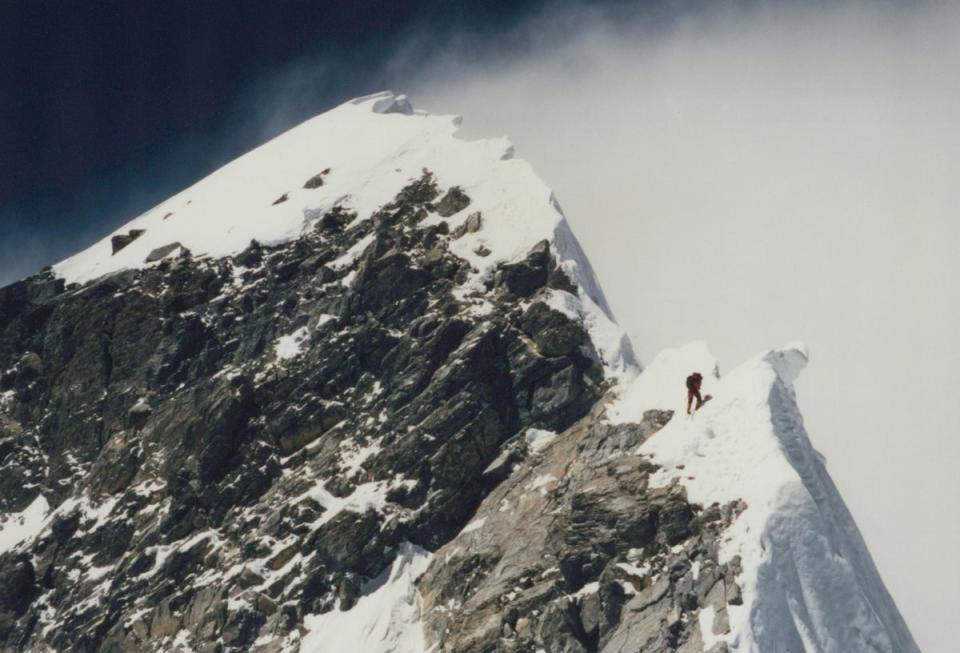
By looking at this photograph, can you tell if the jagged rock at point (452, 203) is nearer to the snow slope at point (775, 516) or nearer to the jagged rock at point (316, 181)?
the jagged rock at point (316, 181)

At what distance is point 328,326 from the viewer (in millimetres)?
48031

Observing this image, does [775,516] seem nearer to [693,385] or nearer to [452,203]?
[693,385]

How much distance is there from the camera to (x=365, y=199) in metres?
53.1

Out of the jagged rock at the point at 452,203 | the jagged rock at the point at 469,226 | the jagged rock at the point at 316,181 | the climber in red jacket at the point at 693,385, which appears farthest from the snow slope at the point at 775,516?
the jagged rock at the point at 316,181

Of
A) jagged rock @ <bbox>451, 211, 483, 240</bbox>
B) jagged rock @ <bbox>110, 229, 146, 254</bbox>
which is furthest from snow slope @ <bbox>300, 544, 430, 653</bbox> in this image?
jagged rock @ <bbox>110, 229, 146, 254</bbox>

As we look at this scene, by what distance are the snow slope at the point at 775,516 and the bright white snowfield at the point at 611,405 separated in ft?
0.15

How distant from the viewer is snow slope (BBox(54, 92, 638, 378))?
4750 centimetres

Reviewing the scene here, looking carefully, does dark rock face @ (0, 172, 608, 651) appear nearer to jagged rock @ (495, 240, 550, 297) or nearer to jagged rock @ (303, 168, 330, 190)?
jagged rock @ (495, 240, 550, 297)

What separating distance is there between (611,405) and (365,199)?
1886 centimetres

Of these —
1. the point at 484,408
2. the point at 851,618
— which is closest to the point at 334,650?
the point at 484,408

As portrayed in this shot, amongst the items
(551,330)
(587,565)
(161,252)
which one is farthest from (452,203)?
(587,565)

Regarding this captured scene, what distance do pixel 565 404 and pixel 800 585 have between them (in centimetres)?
1354

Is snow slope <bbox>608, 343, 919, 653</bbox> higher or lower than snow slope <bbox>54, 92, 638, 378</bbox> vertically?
lower

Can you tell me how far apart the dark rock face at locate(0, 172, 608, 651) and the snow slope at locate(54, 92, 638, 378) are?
1062mm
